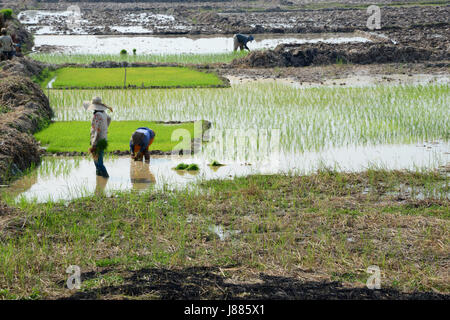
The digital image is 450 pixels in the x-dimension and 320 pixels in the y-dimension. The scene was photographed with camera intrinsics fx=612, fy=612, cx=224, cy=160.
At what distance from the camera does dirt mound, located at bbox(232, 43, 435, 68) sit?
633 inches

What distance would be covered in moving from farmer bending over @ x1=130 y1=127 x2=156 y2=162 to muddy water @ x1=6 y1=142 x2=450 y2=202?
0.19 meters

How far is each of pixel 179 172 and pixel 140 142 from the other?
60 centimetres

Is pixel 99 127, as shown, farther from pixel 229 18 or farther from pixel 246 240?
pixel 229 18

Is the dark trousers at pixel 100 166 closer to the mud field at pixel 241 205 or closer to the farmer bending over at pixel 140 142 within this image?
the mud field at pixel 241 205

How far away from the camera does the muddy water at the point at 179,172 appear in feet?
22.4

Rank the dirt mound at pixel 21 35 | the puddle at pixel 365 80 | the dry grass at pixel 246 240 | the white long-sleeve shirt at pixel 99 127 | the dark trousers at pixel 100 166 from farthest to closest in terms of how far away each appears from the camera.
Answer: the dirt mound at pixel 21 35 → the puddle at pixel 365 80 → the dark trousers at pixel 100 166 → the white long-sleeve shirt at pixel 99 127 → the dry grass at pixel 246 240

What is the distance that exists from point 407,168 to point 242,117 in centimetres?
345

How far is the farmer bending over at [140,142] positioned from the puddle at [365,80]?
21.1 ft

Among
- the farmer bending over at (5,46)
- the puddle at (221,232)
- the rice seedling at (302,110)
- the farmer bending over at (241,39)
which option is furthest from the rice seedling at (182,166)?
the farmer bending over at (241,39)

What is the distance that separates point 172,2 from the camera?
38.2m

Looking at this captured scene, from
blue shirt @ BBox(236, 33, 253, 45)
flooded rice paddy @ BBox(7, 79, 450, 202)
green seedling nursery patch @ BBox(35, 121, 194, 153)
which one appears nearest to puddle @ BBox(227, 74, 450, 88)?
flooded rice paddy @ BBox(7, 79, 450, 202)

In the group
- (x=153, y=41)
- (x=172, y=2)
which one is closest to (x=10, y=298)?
(x=153, y=41)

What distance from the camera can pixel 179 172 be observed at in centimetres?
750

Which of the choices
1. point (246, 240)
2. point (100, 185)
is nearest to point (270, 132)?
point (100, 185)
